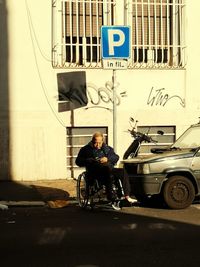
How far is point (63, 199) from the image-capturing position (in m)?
12.1

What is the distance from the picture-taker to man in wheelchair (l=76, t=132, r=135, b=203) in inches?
409

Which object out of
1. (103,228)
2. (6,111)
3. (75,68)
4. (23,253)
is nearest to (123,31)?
(75,68)

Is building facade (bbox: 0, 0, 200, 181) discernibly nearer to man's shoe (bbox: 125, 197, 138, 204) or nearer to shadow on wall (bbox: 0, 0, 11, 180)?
Answer: shadow on wall (bbox: 0, 0, 11, 180)

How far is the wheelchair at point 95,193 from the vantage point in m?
10.5

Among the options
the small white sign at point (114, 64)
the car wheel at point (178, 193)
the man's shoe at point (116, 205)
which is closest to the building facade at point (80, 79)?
the small white sign at point (114, 64)

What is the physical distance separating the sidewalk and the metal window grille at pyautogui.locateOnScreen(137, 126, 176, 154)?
221 centimetres

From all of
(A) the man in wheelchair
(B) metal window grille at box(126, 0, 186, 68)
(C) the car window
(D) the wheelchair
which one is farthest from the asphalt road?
(B) metal window grille at box(126, 0, 186, 68)

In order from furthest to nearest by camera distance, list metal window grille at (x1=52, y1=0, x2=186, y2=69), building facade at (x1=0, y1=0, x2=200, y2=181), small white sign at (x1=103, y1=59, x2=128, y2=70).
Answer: metal window grille at (x1=52, y1=0, x2=186, y2=69), building facade at (x1=0, y1=0, x2=200, y2=181), small white sign at (x1=103, y1=59, x2=128, y2=70)

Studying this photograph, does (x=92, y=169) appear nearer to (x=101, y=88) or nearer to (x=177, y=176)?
(x=177, y=176)

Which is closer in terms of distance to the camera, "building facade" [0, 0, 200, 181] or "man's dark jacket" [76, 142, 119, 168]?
"man's dark jacket" [76, 142, 119, 168]

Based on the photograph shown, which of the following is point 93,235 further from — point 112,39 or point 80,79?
point 80,79

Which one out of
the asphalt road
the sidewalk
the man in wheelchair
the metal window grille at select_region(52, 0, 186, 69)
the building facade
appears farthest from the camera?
the metal window grille at select_region(52, 0, 186, 69)

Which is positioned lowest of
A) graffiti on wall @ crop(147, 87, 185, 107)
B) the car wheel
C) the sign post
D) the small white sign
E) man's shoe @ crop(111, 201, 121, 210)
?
man's shoe @ crop(111, 201, 121, 210)

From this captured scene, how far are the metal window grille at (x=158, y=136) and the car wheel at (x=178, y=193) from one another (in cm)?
489
